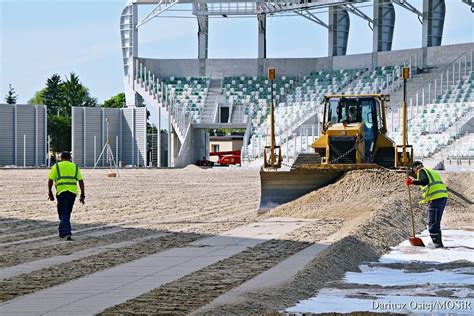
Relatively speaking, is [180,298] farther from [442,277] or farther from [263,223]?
[263,223]

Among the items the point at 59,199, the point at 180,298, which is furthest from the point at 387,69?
the point at 180,298

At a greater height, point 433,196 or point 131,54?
point 131,54

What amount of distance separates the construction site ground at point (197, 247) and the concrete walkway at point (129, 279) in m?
0.01

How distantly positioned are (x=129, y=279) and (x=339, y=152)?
1388 cm

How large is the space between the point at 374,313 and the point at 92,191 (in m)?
24.5

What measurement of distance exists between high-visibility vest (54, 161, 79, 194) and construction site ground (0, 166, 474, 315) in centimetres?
87

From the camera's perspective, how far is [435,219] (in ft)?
55.3

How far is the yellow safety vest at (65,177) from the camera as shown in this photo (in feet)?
55.7

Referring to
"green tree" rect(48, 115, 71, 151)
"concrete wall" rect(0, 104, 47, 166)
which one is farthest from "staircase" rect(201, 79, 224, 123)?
"green tree" rect(48, 115, 71, 151)

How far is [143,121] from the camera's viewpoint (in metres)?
64.9

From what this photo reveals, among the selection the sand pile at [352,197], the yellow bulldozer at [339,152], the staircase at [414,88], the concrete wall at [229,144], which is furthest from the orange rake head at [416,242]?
the concrete wall at [229,144]

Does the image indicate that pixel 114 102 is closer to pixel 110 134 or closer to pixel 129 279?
pixel 110 134

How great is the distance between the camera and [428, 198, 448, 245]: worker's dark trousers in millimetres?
16719

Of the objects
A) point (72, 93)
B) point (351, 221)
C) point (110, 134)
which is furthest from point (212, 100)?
point (351, 221)
